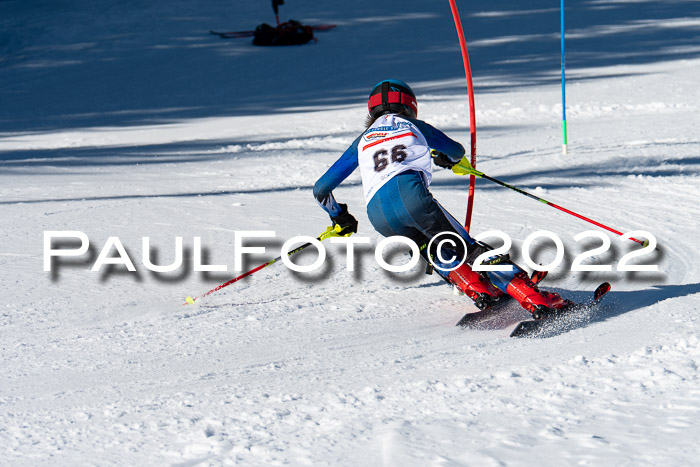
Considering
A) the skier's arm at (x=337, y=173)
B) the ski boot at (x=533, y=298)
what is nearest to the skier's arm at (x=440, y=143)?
the skier's arm at (x=337, y=173)

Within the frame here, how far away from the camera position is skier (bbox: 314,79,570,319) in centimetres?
489

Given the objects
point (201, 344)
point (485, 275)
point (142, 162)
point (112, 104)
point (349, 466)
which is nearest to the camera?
point (349, 466)

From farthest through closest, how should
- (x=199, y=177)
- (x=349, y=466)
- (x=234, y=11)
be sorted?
(x=234, y=11), (x=199, y=177), (x=349, y=466)

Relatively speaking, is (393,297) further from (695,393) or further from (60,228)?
(60,228)

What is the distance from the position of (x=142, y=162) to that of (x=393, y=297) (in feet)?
20.6

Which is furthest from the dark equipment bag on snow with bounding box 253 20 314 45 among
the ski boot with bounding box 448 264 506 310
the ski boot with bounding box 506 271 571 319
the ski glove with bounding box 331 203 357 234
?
the ski boot with bounding box 506 271 571 319

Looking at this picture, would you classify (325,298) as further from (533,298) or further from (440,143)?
(533,298)

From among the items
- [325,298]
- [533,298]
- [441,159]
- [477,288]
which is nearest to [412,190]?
[441,159]

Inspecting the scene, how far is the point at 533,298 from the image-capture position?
4.84 meters

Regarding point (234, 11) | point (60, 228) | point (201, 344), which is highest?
point (234, 11)

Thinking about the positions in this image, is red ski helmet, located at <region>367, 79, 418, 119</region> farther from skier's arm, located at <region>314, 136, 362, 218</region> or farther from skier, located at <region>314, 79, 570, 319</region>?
skier's arm, located at <region>314, 136, 362, 218</region>

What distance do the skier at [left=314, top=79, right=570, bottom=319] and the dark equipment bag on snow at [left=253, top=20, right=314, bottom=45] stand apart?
16079 mm

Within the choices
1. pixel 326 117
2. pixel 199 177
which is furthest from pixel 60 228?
pixel 326 117

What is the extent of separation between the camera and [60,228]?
769cm
